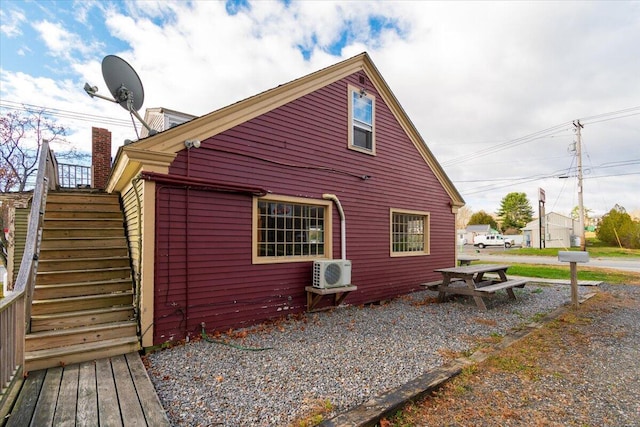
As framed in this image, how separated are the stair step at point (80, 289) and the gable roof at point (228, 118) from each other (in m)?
1.69

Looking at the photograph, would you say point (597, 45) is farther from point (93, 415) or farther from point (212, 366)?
point (93, 415)

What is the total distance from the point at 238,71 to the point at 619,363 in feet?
34.7

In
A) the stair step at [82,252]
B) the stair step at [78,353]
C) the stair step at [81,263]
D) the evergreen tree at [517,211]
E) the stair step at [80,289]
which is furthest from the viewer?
the evergreen tree at [517,211]

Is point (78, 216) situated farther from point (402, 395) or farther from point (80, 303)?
point (402, 395)

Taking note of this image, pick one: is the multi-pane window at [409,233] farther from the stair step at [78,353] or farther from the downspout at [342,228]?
the stair step at [78,353]

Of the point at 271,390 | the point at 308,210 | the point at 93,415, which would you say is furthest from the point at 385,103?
the point at 93,415

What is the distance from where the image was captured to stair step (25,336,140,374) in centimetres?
328

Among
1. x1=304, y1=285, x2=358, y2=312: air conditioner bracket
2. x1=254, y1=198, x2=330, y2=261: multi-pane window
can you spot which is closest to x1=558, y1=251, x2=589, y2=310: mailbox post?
x1=304, y1=285, x2=358, y2=312: air conditioner bracket

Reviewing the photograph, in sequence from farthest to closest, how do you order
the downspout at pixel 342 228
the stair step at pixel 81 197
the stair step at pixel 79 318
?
the downspout at pixel 342 228 → the stair step at pixel 81 197 → the stair step at pixel 79 318

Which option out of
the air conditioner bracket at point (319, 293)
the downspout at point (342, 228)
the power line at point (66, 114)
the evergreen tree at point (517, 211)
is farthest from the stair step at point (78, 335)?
the evergreen tree at point (517, 211)

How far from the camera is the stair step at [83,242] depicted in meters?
4.95

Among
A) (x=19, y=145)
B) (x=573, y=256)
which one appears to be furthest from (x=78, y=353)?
(x=19, y=145)

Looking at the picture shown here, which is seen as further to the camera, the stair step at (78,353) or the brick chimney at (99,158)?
the brick chimney at (99,158)

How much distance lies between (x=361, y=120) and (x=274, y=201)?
3148mm
